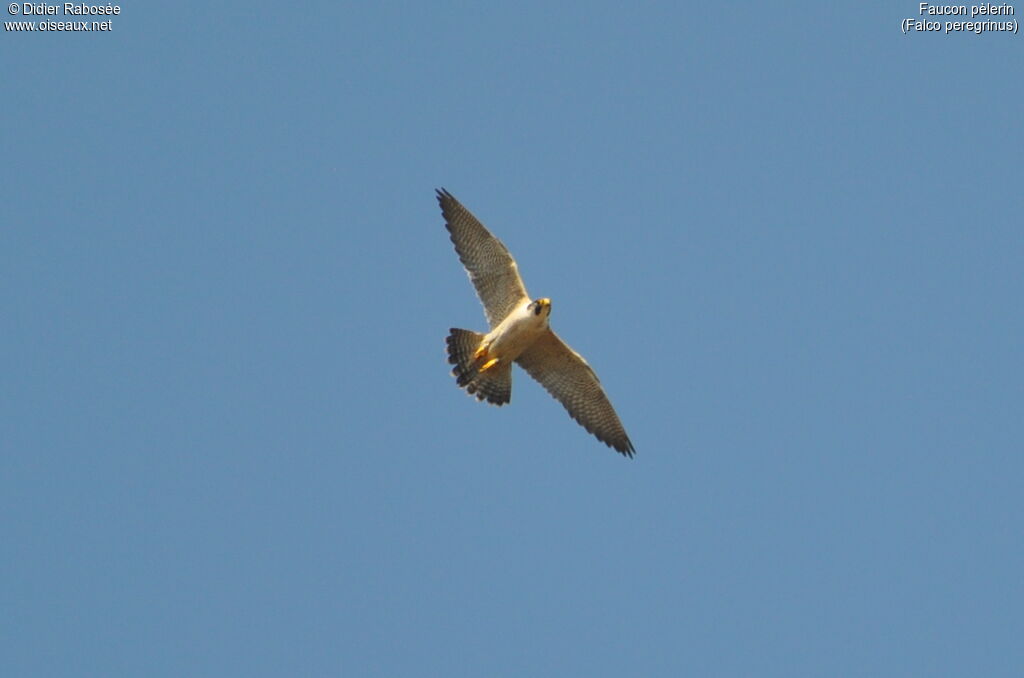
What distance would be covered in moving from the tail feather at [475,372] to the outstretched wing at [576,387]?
34cm

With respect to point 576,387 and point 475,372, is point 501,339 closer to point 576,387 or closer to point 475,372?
point 475,372

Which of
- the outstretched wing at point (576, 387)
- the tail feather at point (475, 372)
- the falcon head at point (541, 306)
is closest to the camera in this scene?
the falcon head at point (541, 306)

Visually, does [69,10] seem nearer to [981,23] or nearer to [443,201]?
[443,201]

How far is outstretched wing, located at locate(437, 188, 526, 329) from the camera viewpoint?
66.5 ft

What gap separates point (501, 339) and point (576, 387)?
51.9 inches

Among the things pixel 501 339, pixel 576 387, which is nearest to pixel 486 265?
pixel 501 339

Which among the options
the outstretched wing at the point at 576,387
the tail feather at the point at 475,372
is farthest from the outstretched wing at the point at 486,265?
the outstretched wing at the point at 576,387

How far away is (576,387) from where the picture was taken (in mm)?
20984

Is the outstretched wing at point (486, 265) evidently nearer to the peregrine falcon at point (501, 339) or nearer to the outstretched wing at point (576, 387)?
the peregrine falcon at point (501, 339)

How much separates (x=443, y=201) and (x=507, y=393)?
2.28 meters

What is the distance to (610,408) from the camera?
2109 cm

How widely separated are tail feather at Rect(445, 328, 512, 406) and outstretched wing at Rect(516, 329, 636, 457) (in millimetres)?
345

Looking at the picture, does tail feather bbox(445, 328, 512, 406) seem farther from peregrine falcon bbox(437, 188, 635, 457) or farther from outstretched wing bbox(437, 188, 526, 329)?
outstretched wing bbox(437, 188, 526, 329)

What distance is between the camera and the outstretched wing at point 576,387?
20609 mm
